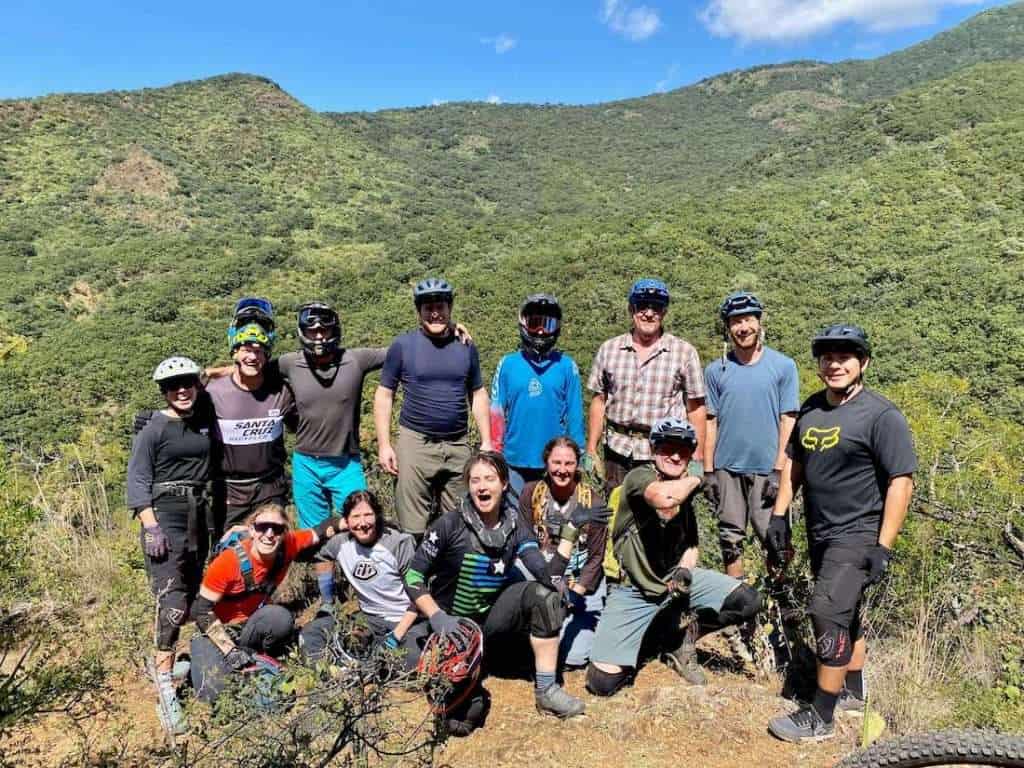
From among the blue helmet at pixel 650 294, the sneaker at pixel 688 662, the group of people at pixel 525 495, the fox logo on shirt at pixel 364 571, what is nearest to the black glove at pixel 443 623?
the group of people at pixel 525 495

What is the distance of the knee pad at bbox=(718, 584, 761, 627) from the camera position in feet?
10.8

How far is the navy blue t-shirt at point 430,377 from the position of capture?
12.7ft

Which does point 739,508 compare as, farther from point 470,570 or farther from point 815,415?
point 470,570

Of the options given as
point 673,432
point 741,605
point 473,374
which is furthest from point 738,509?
point 473,374

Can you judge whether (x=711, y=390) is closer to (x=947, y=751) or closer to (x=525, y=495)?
(x=525, y=495)

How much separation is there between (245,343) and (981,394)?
1431 cm

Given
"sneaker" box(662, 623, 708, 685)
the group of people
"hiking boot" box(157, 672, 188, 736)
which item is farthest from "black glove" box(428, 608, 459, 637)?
"sneaker" box(662, 623, 708, 685)

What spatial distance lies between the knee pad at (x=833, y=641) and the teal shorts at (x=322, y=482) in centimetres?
249

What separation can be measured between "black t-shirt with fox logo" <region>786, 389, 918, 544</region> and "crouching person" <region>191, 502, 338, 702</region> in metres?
2.53

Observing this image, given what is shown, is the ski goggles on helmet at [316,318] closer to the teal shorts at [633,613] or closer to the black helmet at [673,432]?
the black helmet at [673,432]

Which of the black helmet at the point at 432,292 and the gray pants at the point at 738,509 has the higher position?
the black helmet at the point at 432,292

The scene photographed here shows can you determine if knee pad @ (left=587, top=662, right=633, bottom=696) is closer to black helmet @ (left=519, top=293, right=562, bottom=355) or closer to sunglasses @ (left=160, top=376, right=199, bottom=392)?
black helmet @ (left=519, top=293, right=562, bottom=355)

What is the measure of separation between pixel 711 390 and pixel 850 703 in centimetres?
166

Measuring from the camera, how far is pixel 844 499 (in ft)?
9.40
